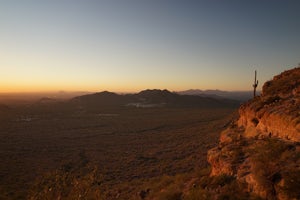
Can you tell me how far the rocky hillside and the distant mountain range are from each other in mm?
108959

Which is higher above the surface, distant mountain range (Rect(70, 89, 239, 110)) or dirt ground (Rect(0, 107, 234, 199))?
distant mountain range (Rect(70, 89, 239, 110))

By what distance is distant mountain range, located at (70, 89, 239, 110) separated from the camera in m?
128

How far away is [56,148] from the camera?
3962 cm

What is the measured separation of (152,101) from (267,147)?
128843mm

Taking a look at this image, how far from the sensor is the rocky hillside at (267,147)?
345 inches

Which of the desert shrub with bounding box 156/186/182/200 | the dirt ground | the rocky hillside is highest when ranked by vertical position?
the rocky hillside

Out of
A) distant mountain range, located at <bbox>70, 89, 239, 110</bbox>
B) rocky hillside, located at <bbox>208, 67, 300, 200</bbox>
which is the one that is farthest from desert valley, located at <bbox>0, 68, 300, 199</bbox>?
distant mountain range, located at <bbox>70, 89, 239, 110</bbox>

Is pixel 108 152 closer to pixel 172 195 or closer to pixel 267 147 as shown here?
pixel 172 195

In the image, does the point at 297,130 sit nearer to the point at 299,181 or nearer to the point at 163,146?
the point at 299,181

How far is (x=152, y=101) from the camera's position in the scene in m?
139

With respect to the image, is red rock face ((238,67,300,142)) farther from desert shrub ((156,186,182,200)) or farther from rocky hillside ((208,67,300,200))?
desert shrub ((156,186,182,200))

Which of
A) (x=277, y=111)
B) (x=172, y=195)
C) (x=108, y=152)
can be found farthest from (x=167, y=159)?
(x=277, y=111)

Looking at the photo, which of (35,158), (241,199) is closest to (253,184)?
(241,199)

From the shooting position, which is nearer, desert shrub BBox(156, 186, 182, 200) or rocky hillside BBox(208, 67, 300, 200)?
rocky hillside BBox(208, 67, 300, 200)
